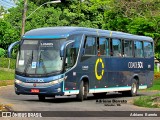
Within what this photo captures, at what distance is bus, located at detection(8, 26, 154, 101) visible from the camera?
21.2m

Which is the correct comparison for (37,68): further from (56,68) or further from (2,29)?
(2,29)

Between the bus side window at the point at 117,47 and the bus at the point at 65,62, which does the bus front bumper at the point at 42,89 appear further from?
the bus side window at the point at 117,47

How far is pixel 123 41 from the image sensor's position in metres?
27.5

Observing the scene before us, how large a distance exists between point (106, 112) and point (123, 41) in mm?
10916

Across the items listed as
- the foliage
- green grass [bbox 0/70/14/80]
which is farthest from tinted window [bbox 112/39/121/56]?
green grass [bbox 0/70/14/80]

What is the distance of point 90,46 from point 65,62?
252 centimetres

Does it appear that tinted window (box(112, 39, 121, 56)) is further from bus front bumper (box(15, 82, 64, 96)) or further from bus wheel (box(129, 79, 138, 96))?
bus front bumper (box(15, 82, 64, 96))

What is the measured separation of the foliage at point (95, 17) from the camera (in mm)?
46312

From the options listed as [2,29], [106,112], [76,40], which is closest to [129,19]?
[2,29]

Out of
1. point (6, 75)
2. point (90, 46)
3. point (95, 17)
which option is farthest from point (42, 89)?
point (95, 17)

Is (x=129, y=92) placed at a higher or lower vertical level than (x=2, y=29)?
lower

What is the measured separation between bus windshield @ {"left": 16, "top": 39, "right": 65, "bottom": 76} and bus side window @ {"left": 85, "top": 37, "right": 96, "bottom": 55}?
1962mm

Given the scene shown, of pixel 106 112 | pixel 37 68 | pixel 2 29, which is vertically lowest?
pixel 106 112

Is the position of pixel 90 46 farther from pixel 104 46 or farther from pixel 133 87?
pixel 133 87
